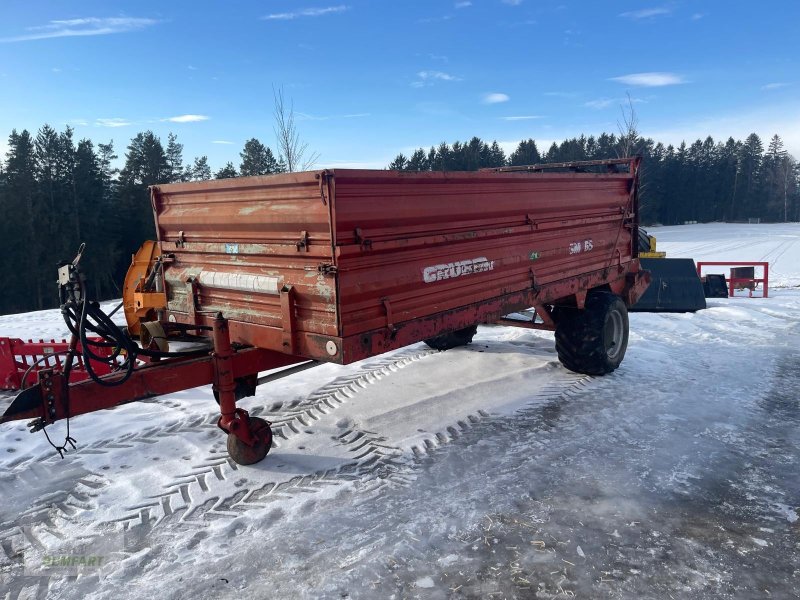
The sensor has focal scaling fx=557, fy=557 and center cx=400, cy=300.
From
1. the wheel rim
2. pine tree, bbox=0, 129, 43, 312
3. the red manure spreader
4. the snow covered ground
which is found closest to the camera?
the snow covered ground

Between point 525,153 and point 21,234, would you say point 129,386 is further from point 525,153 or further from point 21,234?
point 525,153

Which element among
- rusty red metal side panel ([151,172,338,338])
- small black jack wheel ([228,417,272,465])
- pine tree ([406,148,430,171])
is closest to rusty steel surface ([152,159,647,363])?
rusty red metal side panel ([151,172,338,338])

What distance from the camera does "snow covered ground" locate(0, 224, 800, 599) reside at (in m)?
2.86

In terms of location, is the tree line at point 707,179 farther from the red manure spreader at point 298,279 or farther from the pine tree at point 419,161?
the red manure spreader at point 298,279

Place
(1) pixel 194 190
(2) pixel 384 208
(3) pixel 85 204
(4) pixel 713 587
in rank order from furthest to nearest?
(3) pixel 85 204
(1) pixel 194 190
(2) pixel 384 208
(4) pixel 713 587

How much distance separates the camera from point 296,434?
458 centimetres

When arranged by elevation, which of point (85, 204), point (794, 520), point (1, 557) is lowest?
point (794, 520)

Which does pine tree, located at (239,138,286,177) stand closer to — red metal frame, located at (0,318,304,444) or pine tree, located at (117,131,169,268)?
pine tree, located at (117,131,169,268)

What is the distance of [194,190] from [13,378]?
330 centimetres

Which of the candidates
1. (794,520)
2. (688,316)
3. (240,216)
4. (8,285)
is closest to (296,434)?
(240,216)

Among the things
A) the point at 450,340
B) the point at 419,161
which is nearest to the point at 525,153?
the point at 419,161

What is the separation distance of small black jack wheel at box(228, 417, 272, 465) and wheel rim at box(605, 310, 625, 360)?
388 cm

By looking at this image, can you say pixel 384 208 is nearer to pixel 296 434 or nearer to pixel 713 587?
pixel 296 434

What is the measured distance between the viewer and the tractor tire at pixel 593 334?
5945mm
